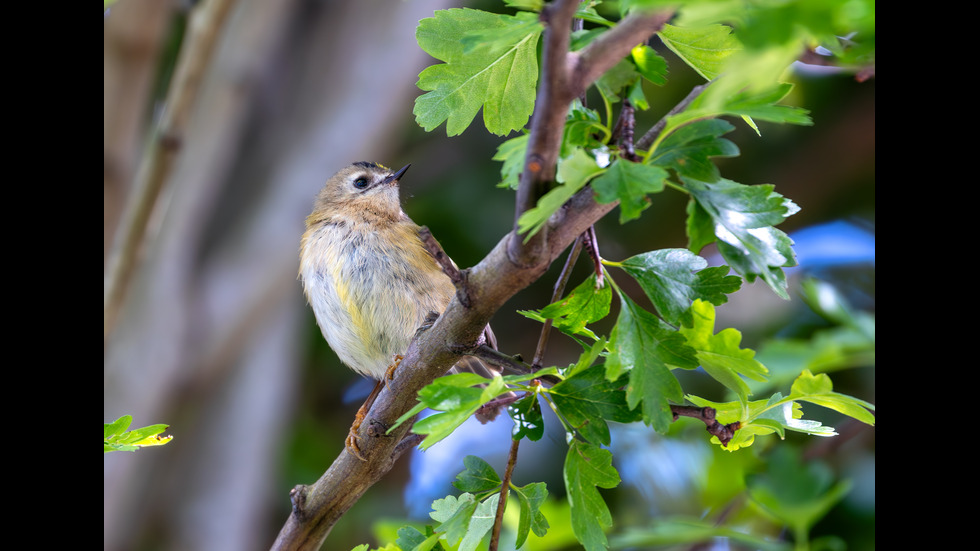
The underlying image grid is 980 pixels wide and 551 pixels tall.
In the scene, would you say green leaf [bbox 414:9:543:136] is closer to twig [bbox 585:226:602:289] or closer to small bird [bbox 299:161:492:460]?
twig [bbox 585:226:602:289]

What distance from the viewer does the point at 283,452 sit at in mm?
5371

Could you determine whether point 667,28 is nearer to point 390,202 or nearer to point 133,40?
point 390,202

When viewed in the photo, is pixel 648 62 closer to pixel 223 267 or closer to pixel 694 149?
pixel 694 149

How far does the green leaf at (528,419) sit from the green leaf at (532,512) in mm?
145

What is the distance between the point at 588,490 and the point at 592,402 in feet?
0.59

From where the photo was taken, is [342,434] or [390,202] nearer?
[390,202]

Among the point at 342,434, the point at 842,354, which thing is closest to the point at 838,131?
the point at 842,354

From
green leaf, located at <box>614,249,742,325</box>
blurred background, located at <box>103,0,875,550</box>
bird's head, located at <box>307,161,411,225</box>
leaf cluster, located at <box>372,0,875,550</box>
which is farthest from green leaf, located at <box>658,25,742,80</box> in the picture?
blurred background, located at <box>103,0,875,550</box>

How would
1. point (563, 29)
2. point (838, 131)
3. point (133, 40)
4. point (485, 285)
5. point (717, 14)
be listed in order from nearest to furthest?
point (717, 14), point (563, 29), point (485, 285), point (133, 40), point (838, 131)

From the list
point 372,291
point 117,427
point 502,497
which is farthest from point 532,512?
point 372,291

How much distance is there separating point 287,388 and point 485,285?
13.9ft

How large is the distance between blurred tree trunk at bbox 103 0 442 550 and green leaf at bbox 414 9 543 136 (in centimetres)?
354

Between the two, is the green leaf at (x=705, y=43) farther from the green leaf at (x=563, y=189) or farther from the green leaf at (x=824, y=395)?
the green leaf at (x=824, y=395)

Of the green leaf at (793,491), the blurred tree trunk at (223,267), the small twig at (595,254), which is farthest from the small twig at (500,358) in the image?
the blurred tree trunk at (223,267)
